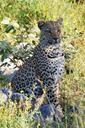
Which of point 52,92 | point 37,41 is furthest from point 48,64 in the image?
point 37,41

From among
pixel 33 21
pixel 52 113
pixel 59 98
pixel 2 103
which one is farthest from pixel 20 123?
pixel 33 21

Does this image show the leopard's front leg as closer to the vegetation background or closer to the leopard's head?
the vegetation background

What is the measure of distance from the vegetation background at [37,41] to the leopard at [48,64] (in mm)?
181

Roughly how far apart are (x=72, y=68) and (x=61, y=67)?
0.60 meters

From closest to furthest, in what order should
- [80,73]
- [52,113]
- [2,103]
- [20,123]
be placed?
1. [20,123]
2. [2,103]
3. [52,113]
4. [80,73]

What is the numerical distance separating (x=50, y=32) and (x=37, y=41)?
112 cm

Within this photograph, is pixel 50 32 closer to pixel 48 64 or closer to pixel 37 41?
pixel 48 64

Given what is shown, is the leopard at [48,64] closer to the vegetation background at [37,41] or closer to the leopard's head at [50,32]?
the leopard's head at [50,32]

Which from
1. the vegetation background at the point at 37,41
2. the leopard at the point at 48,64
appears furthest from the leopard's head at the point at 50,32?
the vegetation background at the point at 37,41

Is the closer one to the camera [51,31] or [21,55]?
[51,31]

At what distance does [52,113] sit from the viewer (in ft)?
17.6

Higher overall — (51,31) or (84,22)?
(51,31)

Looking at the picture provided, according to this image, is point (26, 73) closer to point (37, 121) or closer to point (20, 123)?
point (37, 121)

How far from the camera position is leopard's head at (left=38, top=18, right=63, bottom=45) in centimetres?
570
